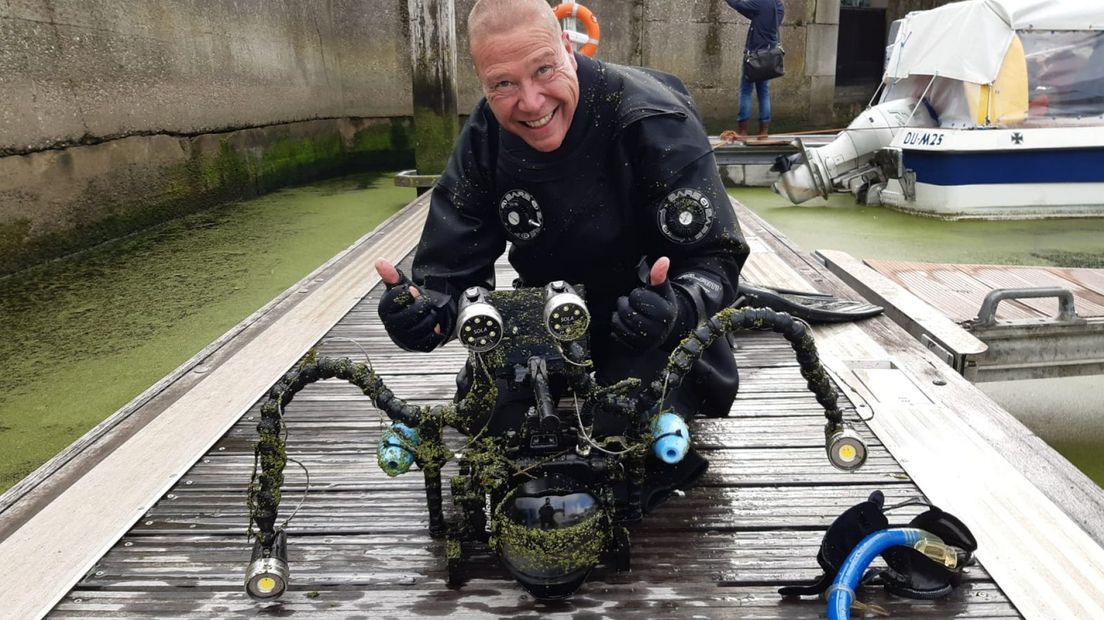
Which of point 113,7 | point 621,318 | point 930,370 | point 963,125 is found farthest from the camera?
point 963,125

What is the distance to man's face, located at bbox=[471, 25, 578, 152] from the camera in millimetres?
1477

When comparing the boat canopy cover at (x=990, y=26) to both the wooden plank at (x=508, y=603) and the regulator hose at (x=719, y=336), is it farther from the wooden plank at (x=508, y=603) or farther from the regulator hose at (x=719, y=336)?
the wooden plank at (x=508, y=603)

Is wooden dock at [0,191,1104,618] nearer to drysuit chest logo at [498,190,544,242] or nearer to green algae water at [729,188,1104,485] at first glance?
drysuit chest logo at [498,190,544,242]

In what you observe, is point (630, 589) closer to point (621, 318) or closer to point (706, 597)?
point (706, 597)

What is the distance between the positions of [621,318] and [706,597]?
60 cm

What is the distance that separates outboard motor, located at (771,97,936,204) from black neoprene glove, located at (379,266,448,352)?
24.4 feet

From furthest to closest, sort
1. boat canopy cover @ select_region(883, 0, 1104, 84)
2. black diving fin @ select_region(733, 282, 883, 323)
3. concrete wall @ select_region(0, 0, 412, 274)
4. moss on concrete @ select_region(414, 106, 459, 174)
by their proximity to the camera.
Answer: moss on concrete @ select_region(414, 106, 459, 174), boat canopy cover @ select_region(883, 0, 1104, 84), concrete wall @ select_region(0, 0, 412, 274), black diving fin @ select_region(733, 282, 883, 323)

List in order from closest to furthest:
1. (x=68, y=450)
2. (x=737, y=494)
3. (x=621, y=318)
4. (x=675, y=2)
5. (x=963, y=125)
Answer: (x=621, y=318) → (x=737, y=494) → (x=68, y=450) → (x=963, y=125) → (x=675, y=2)

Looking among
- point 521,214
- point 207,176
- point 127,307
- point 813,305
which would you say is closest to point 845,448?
point 521,214

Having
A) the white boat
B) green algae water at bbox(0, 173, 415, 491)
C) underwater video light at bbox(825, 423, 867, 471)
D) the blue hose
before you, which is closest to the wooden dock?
the blue hose

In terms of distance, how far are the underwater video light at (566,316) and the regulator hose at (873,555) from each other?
0.66 m

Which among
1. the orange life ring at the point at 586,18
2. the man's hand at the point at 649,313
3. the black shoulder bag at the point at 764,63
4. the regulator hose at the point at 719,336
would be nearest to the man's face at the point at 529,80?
the man's hand at the point at 649,313

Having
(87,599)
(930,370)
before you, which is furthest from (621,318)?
(930,370)

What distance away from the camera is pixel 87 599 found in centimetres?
151
